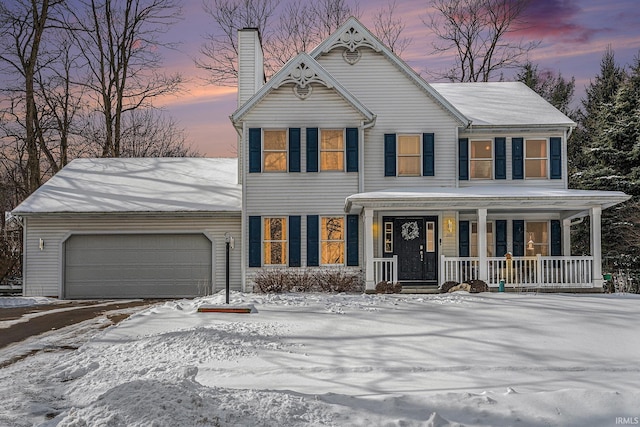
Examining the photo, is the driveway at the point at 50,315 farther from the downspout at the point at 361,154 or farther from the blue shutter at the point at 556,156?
the blue shutter at the point at 556,156

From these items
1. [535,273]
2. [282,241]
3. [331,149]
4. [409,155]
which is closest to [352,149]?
[331,149]

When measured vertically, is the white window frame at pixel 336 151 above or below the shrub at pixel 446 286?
above

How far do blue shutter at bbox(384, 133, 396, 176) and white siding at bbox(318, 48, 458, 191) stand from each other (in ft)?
0.43

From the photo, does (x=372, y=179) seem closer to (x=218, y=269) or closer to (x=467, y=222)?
(x=467, y=222)

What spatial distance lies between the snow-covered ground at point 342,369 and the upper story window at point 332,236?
5.98 metres

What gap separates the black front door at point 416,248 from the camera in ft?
63.4

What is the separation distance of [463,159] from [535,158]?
93.2 inches

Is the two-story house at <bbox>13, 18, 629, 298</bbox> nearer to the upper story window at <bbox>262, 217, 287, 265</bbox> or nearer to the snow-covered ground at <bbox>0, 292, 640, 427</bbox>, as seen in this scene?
the upper story window at <bbox>262, 217, 287, 265</bbox>

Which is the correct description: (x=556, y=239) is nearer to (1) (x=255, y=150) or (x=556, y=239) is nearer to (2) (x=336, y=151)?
(2) (x=336, y=151)

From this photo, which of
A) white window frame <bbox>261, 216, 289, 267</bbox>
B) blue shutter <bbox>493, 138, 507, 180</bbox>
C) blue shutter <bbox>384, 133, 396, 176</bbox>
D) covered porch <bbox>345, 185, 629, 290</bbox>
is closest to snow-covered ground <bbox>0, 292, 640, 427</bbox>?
covered porch <bbox>345, 185, 629, 290</bbox>

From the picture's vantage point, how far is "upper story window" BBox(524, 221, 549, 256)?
2033 cm

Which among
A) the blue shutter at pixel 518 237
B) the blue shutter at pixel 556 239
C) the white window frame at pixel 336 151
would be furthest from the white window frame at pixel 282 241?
the blue shutter at pixel 556 239

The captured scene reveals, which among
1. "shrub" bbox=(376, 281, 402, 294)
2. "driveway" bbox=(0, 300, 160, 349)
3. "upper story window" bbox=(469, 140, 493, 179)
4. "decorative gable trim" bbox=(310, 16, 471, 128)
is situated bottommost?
"driveway" bbox=(0, 300, 160, 349)

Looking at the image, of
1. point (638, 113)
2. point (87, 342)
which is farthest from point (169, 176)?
point (638, 113)
